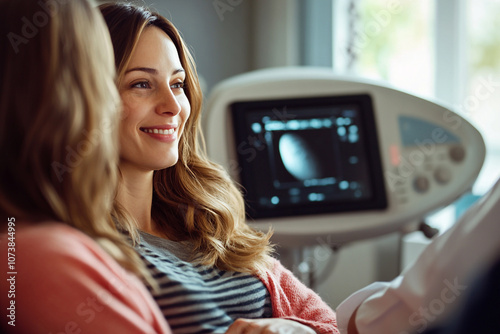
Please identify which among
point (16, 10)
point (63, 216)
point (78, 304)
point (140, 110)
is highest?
point (16, 10)

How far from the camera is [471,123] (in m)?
1.86

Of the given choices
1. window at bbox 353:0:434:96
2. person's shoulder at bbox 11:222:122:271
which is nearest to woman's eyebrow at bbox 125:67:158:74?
person's shoulder at bbox 11:222:122:271

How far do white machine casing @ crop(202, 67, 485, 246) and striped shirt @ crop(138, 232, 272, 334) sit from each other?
0.62 m

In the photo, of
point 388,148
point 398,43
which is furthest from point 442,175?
point 398,43

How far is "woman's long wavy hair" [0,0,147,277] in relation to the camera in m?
0.73

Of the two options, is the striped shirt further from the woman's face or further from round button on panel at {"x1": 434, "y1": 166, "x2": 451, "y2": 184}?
round button on panel at {"x1": 434, "y1": 166, "x2": 451, "y2": 184}

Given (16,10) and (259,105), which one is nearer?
(16,10)

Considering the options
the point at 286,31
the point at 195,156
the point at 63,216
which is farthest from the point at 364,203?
the point at 63,216

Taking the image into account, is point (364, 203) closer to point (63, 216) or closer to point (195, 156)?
point (195, 156)

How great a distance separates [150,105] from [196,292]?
34 centimetres

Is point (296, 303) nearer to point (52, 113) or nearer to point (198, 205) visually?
point (198, 205)

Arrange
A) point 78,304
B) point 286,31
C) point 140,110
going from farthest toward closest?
1. point 286,31
2. point 140,110
3. point 78,304

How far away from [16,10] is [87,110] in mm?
164

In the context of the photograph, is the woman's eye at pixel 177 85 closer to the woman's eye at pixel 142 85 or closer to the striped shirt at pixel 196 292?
the woman's eye at pixel 142 85
